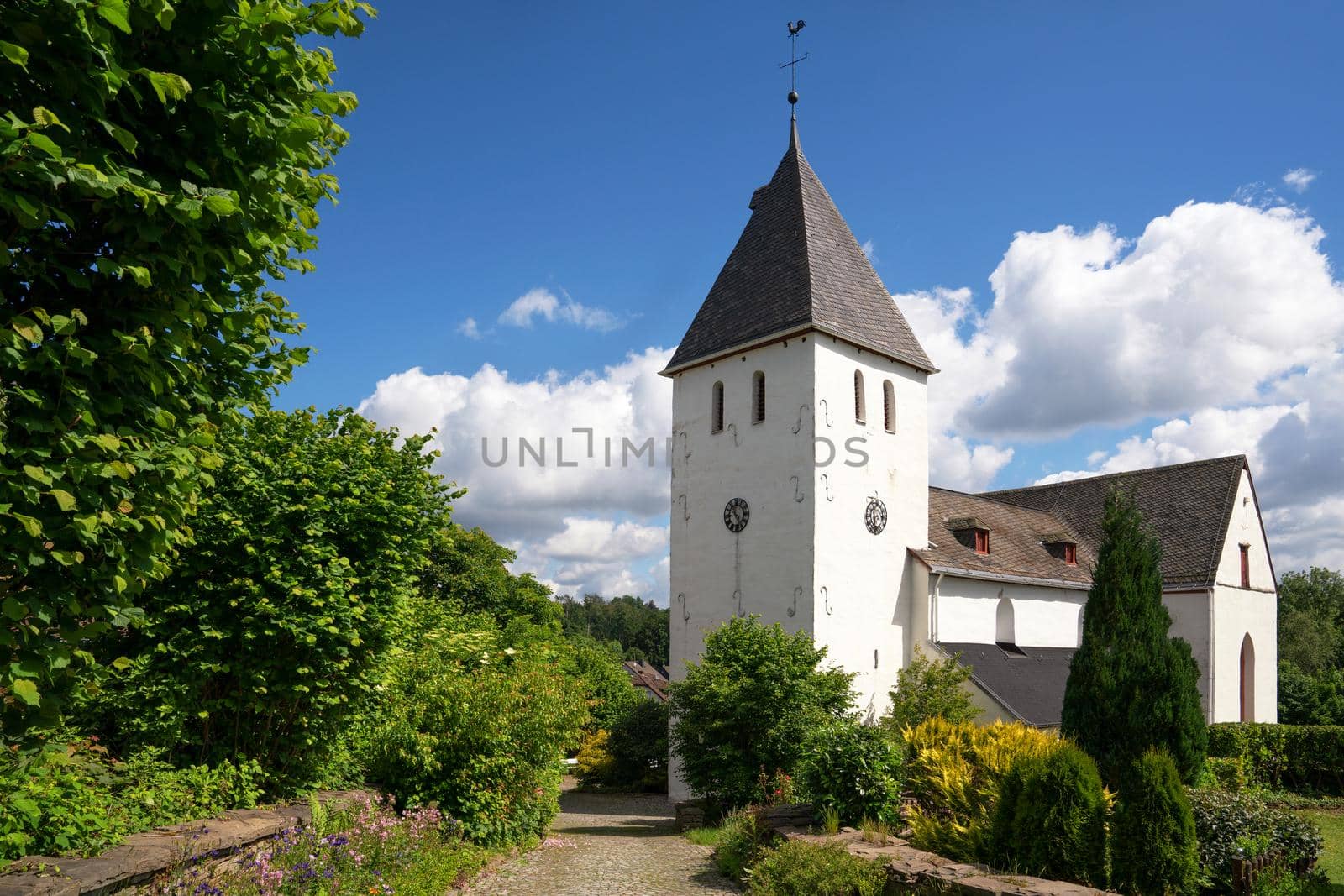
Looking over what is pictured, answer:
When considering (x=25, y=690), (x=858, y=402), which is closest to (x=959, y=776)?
(x=25, y=690)

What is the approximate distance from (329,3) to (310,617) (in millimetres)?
5874

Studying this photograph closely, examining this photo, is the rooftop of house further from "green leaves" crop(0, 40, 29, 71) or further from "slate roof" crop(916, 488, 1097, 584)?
"green leaves" crop(0, 40, 29, 71)

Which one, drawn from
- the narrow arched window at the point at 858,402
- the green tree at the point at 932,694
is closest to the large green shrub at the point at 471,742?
the green tree at the point at 932,694

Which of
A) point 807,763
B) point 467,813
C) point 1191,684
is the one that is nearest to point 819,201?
point 1191,684

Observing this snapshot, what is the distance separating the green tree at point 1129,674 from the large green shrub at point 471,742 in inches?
376

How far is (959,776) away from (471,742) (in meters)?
6.78

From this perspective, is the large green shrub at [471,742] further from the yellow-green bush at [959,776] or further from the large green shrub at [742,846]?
the yellow-green bush at [959,776]

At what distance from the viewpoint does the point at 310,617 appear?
8492 mm

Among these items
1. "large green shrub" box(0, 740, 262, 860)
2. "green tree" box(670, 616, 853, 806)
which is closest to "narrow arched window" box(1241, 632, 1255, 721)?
"green tree" box(670, 616, 853, 806)

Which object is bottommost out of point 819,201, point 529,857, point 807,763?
point 529,857

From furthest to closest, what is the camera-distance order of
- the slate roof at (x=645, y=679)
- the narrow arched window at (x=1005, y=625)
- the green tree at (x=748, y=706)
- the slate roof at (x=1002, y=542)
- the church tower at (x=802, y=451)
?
the slate roof at (x=645, y=679), the narrow arched window at (x=1005, y=625), the slate roof at (x=1002, y=542), the church tower at (x=802, y=451), the green tree at (x=748, y=706)

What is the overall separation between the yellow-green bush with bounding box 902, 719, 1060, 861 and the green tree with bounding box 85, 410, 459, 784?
6.71m

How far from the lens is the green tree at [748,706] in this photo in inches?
669

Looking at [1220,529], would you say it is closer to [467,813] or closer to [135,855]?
[467,813]
